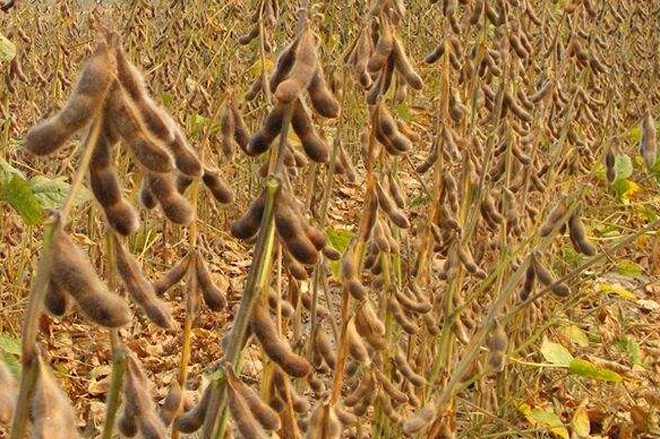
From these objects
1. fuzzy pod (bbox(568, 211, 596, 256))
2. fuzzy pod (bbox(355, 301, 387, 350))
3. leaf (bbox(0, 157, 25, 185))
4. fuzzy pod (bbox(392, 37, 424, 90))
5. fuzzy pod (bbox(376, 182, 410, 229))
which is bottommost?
fuzzy pod (bbox(355, 301, 387, 350))

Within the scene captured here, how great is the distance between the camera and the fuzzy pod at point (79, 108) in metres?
0.89

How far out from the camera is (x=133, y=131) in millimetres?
923

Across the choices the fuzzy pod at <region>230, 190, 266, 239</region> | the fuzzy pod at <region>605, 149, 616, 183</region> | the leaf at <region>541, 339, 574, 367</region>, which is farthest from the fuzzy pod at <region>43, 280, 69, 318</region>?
the leaf at <region>541, 339, 574, 367</region>

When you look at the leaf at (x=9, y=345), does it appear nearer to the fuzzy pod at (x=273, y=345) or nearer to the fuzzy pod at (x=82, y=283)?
the fuzzy pod at (x=273, y=345)

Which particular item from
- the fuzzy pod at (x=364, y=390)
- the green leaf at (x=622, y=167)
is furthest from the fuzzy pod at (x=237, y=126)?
the green leaf at (x=622, y=167)

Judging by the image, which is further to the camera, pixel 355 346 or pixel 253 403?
pixel 355 346

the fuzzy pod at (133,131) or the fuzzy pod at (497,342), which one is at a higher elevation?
the fuzzy pod at (133,131)

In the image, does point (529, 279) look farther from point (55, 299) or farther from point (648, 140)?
point (55, 299)

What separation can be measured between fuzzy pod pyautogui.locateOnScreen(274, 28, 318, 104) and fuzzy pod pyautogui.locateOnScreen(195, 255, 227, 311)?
18.0 inches

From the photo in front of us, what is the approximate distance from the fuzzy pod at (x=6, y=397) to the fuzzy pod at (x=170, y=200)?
256mm

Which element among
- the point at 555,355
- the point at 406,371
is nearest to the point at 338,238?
the point at 406,371

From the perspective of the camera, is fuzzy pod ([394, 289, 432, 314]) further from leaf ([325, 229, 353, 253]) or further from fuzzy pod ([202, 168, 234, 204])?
Answer: fuzzy pod ([202, 168, 234, 204])

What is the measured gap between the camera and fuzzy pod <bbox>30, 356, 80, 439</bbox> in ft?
2.80

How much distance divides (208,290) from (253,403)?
39cm
